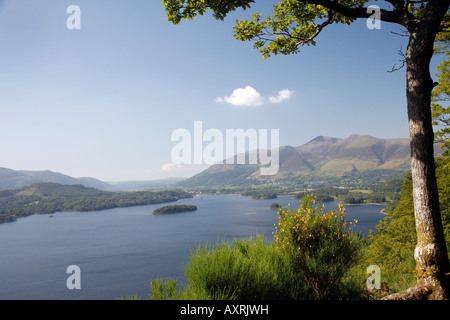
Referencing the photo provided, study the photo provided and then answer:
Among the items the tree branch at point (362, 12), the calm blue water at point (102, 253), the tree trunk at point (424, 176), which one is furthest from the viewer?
the calm blue water at point (102, 253)

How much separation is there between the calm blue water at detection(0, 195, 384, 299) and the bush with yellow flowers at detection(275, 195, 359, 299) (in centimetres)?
2901

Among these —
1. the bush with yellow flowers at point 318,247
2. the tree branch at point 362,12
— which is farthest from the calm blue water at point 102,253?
the tree branch at point 362,12

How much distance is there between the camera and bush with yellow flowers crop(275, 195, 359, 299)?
5.66 meters

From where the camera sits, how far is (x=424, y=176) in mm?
4746

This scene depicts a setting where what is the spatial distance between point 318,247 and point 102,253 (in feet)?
242

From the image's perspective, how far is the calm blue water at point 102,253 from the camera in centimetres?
4872

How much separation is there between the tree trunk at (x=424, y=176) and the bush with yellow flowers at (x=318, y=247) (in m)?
1.28

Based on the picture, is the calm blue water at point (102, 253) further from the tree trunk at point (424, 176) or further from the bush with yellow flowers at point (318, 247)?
the tree trunk at point (424, 176)

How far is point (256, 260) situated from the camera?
17.9 feet

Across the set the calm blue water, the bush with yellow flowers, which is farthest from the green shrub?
the calm blue water

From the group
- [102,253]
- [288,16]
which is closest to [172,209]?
[102,253]
